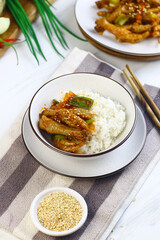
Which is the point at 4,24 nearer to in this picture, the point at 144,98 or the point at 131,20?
the point at 131,20

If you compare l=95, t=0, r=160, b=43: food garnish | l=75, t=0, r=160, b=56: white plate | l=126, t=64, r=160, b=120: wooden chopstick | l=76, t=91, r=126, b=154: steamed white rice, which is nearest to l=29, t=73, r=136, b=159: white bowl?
l=76, t=91, r=126, b=154: steamed white rice

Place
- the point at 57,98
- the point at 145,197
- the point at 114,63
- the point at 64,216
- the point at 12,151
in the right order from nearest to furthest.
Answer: the point at 64,216 → the point at 145,197 → the point at 12,151 → the point at 57,98 → the point at 114,63

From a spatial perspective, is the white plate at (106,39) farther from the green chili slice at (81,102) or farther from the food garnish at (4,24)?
the green chili slice at (81,102)

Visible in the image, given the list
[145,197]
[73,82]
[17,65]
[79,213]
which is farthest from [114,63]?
[79,213]

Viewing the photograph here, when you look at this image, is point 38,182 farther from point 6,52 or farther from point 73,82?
point 6,52

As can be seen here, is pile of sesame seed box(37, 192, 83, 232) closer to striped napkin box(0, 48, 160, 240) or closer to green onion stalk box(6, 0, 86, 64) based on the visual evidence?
striped napkin box(0, 48, 160, 240)
